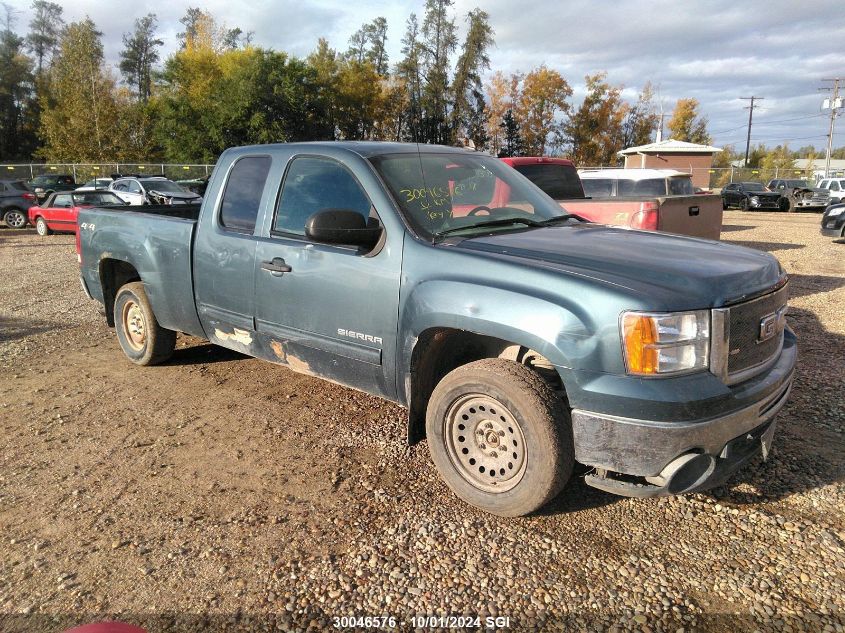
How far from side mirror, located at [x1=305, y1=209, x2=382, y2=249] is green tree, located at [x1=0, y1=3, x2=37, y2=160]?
64728 millimetres

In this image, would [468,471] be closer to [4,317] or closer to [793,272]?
[4,317]

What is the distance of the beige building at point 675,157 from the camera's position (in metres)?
37.4

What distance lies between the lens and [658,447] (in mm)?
2713

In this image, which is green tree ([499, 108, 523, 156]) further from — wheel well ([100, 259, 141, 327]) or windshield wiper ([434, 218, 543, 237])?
windshield wiper ([434, 218, 543, 237])

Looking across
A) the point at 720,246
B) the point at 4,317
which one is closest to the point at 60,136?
the point at 4,317

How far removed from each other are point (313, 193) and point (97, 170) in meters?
39.9

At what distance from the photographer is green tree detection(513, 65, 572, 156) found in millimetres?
51281

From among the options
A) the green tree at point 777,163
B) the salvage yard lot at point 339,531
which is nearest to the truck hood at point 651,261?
the salvage yard lot at point 339,531

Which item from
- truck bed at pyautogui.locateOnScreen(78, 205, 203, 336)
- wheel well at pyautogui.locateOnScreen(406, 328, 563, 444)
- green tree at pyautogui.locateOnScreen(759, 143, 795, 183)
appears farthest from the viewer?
Answer: green tree at pyautogui.locateOnScreen(759, 143, 795, 183)

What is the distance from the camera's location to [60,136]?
45.5 m

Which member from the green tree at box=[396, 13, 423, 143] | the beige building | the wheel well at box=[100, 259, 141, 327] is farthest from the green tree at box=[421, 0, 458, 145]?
the wheel well at box=[100, 259, 141, 327]

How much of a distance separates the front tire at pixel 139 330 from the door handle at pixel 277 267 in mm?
1854

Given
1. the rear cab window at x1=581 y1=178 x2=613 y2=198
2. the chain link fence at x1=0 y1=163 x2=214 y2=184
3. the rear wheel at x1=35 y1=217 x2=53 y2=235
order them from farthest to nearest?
the chain link fence at x1=0 y1=163 x2=214 y2=184 < the rear wheel at x1=35 y1=217 x2=53 y2=235 < the rear cab window at x1=581 y1=178 x2=613 y2=198

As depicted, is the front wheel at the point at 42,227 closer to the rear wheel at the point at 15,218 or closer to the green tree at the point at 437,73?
the rear wheel at the point at 15,218
